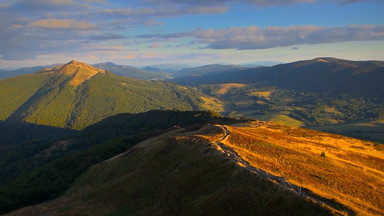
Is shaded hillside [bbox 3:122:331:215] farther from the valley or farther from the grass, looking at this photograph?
the grass

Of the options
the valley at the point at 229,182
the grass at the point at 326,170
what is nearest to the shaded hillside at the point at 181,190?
the valley at the point at 229,182

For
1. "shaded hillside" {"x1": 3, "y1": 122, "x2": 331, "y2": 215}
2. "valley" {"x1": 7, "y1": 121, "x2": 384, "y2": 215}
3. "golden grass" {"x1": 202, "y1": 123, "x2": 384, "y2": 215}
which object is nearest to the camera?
"shaded hillside" {"x1": 3, "y1": 122, "x2": 331, "y2": 215}

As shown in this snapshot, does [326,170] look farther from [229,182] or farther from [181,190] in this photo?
[181,190]

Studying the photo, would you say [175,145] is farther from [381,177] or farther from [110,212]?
[381,177]

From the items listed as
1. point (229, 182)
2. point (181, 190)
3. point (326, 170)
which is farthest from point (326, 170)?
point (181, 190)

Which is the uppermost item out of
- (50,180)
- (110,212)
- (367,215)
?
(367,215)

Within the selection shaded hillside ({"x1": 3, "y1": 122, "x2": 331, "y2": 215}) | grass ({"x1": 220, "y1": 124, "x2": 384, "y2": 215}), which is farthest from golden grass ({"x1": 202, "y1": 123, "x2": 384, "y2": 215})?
shaded hillside ({"x1": 3, "y1": 122, "x2": 331, "y2": 215})

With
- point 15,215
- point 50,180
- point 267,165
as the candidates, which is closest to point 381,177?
point 267,165

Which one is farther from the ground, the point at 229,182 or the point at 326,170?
the point at 229,182
